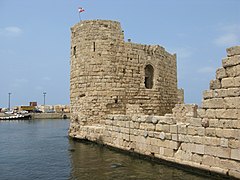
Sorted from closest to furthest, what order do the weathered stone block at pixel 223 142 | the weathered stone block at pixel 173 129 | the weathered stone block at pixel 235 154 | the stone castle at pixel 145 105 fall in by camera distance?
the weathered stone block at pixel 235 154, the weathered stone block at pixel 223 142, the stone castle at pixel 145 105, the weathered stone block at pixel 173 129

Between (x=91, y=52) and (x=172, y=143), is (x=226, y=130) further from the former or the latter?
(x=91, y=52)

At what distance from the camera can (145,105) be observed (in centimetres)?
1395

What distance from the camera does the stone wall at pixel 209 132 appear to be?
6234mm

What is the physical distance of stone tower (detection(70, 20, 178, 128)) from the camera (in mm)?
12820

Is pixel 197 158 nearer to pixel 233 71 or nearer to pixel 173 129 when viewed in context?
pixel 173 129

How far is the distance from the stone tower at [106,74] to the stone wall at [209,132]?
400 cm

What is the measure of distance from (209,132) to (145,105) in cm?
730

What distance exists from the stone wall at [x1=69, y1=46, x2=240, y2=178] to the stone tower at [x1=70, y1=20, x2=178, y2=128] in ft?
13.1

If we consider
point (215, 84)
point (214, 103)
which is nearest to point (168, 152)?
point (214, 103)

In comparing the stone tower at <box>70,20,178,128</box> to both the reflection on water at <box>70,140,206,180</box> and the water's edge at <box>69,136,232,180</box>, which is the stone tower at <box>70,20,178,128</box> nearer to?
the water's edge at <box>69,136,232,180</box>

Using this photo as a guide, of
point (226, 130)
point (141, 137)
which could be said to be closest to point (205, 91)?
point (226, 130)

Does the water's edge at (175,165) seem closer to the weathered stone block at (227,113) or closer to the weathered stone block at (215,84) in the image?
the weathered stone block at (227,113)

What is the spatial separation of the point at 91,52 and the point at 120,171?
7200 mm

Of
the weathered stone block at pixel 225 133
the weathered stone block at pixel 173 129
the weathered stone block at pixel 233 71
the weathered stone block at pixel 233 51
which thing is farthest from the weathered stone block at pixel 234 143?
the weathered stone block at pixel 233 51
